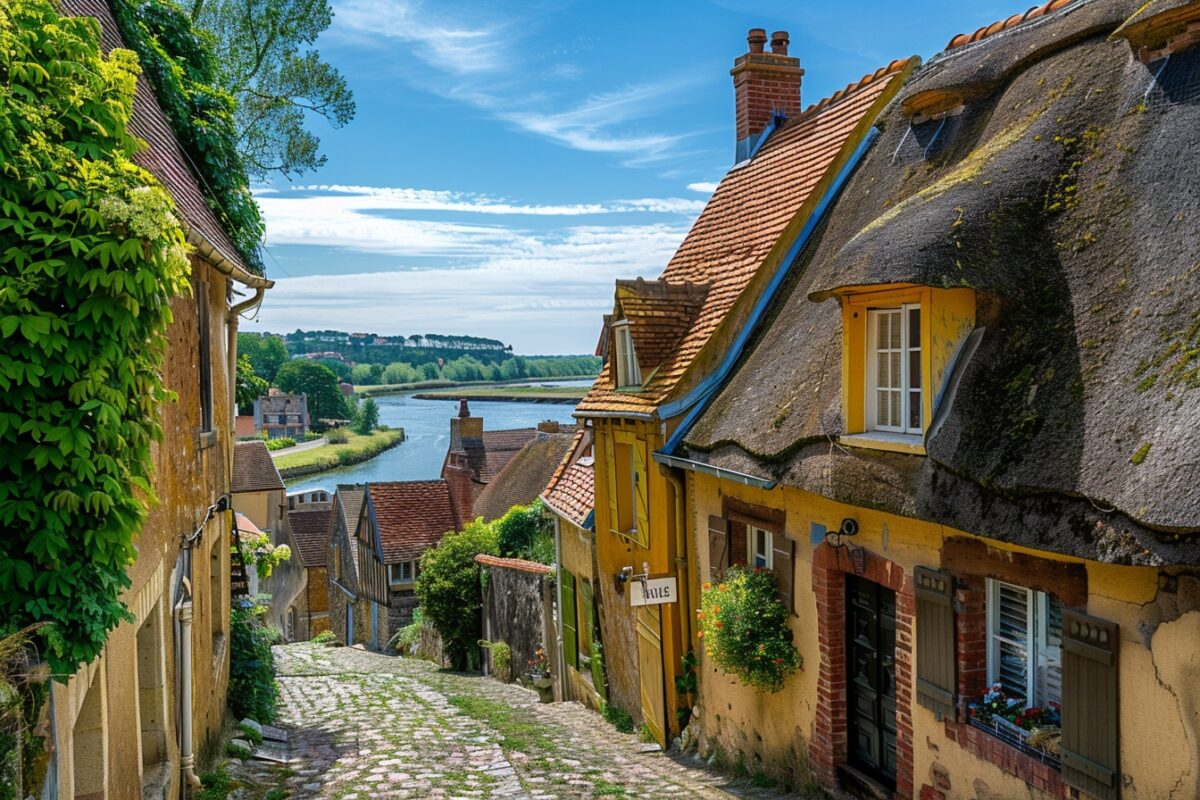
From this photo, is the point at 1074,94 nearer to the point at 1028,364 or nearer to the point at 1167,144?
the point at 1167,144

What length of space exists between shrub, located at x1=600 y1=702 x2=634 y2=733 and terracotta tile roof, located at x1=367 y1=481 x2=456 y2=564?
18.8 meters

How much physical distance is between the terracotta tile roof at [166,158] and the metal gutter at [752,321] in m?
4.81

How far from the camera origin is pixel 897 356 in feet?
24.1

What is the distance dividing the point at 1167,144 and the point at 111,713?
7231 millimetres

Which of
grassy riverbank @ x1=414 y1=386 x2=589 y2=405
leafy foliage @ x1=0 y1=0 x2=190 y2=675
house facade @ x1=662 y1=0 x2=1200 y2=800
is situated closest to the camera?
leafy foliage @ x1=0 y1=0 x2=190 y2=675

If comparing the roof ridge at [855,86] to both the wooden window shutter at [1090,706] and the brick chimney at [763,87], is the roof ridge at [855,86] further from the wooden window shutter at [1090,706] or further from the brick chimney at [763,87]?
the wooden window shutter at [1090,706]

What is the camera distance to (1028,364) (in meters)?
5.89

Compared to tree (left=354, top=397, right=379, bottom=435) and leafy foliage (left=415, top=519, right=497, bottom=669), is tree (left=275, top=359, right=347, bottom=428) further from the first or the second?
leafy foliage (left=415, top=519, right=497, bottom=669)

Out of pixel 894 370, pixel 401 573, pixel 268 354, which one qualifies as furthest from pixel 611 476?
pixel 268 354

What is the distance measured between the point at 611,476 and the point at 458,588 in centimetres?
1132

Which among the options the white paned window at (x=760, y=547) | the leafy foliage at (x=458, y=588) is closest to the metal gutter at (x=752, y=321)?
the white paned window at (x=760, y=547)

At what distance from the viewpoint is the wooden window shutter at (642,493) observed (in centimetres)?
1166

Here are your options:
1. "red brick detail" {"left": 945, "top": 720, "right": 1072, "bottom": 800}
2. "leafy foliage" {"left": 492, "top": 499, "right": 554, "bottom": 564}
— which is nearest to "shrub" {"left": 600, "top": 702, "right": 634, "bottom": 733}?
"red brick detail" {"left": 945, "top": 720, "right": 1072, "bottom": 800}

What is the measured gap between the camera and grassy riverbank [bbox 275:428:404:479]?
92500 millimetres
